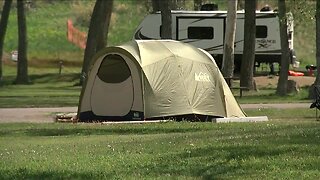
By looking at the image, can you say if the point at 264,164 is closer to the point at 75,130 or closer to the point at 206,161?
the point at 206,161

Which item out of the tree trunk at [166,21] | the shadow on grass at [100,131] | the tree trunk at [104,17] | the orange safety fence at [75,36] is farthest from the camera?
the orange safety fence at [75,36]

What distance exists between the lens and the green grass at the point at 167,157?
10367mm

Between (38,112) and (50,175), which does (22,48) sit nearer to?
(38,112)

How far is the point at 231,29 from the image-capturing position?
33406mm

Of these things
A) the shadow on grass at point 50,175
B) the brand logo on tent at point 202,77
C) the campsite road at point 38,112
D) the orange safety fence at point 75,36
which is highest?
the shadow on grass at point 50,175

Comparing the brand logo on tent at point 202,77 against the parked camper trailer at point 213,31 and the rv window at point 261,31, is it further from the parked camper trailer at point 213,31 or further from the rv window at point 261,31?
the rv window at point 261,31

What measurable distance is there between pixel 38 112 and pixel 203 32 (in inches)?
708

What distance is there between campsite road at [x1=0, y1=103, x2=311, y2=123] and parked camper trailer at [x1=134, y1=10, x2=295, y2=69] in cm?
1405

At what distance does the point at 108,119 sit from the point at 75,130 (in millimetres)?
3678

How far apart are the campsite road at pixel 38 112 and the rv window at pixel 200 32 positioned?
14636 mm

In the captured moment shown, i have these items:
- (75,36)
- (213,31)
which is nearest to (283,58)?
(213,31)

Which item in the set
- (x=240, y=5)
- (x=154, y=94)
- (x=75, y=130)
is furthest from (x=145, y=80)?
(x=240, y=5)

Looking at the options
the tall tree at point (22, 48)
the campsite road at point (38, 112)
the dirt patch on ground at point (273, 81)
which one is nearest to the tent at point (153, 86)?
the campsite road at point (38, 112)

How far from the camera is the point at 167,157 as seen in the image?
11.7 metres
